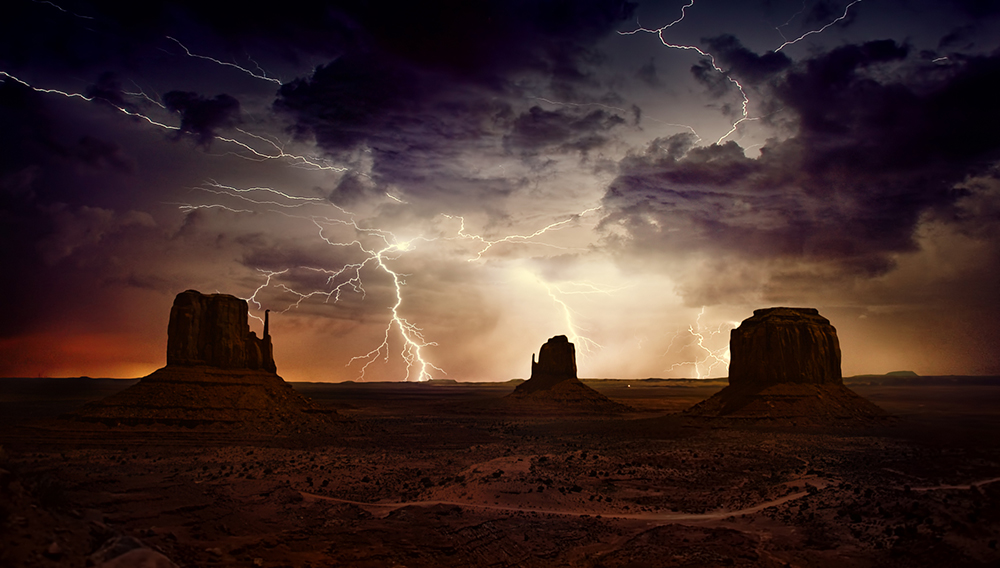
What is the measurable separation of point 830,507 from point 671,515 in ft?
15.5

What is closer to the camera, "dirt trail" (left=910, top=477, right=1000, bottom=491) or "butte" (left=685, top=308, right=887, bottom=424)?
"dirt trail" (left=910, top=477, right=1000, bottom=491)

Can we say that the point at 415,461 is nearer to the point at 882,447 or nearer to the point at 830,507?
the point at 830,507

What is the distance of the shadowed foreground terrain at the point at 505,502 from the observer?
11.5m

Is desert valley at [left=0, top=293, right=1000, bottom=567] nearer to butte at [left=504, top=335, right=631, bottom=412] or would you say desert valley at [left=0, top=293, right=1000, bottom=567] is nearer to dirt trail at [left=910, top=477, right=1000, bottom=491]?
dirt trail at [left=910, top=477, right=1000, bottom=491]

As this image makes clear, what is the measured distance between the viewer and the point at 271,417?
123ft

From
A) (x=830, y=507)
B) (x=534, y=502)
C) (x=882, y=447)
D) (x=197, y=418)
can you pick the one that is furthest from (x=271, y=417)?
(x=882, y=447)

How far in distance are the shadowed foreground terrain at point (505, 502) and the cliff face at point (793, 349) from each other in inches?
491

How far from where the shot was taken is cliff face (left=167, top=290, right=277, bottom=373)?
3769cm

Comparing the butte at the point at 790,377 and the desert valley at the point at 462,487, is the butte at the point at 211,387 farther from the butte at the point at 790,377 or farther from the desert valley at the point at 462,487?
the butte at the point at 790,377

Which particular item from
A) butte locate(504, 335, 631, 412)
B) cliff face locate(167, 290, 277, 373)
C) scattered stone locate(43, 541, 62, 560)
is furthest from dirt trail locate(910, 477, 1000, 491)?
butte locate(504, 335, 631, 412)

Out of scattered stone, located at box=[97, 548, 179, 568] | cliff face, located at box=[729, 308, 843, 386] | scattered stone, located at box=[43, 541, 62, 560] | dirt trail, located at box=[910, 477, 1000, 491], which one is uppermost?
cliff face, located at box=[729, 308, 843, 386]

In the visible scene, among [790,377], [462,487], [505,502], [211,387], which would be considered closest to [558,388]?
[790,377]

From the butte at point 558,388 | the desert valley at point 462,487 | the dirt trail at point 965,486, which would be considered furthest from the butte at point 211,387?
the butte at point 558,388

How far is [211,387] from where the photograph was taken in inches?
1469
